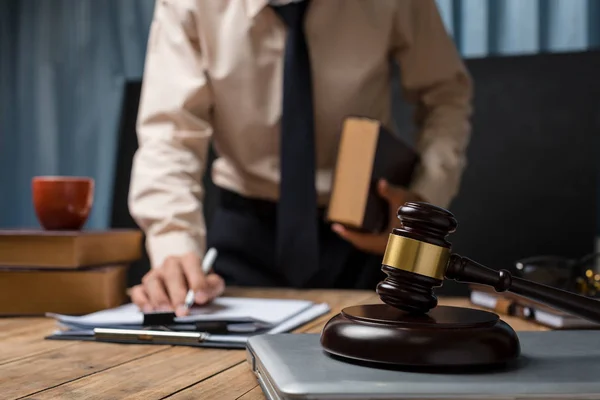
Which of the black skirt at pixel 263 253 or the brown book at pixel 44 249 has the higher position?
the brown book at pixel 44 249

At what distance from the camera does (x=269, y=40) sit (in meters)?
1.45

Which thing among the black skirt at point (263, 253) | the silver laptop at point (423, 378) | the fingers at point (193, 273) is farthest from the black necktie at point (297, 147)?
the silver laptop at point (423, 378)

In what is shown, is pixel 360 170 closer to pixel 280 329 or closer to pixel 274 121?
pixel 274 121

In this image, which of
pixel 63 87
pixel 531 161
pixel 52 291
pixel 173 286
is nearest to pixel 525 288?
pixel 173 286

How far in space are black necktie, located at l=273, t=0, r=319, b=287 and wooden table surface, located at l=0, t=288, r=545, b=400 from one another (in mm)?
560

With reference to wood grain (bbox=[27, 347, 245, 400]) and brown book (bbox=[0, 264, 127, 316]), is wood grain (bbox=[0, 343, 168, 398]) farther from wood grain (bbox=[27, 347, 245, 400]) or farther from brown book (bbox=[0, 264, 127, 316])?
brown book (bbox=[0, 264, 127, 316])

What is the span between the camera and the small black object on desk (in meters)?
0.49

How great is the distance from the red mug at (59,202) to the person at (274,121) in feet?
0.49

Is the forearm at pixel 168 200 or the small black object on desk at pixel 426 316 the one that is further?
the forearm at pixel 168 200

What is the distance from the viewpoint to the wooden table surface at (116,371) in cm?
56

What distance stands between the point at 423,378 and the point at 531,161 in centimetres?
193

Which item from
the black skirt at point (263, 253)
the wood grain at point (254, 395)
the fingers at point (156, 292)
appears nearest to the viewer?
the wood grain at point (254, 395)

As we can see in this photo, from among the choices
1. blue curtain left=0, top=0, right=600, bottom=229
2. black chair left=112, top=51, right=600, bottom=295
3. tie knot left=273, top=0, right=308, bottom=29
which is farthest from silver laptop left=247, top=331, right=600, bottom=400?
blue curtain left=0, top=0, right=600, bottom=229

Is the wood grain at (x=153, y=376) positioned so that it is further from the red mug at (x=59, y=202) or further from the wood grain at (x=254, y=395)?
the red mug at (x=59, y=202)
